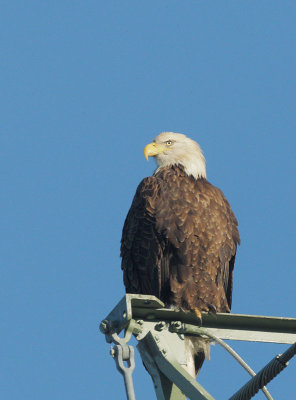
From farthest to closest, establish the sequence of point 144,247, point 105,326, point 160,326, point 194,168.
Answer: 1. point 194,168
2. point 144,247
3. point 160,326
4. point 105,326

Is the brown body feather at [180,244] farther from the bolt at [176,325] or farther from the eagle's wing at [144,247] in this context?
the bolt at [176,325]

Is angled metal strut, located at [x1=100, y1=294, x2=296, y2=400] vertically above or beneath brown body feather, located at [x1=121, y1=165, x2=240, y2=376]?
beneath

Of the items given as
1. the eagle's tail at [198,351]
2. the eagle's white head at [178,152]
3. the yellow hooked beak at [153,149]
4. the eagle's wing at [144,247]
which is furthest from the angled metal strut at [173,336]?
the yellow hooked beak at [153,149]

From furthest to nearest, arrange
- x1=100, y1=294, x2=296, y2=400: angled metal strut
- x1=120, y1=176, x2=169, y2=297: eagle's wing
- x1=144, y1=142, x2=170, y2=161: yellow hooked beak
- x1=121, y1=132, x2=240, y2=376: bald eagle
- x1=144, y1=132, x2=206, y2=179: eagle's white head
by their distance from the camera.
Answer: x1=144, y1=142, x2=170, y2=161: yellow hooked beak → x1=144, y1=132, x2=206, y2=179: eagle's white head → x1=120, y1=176, x2=169, y2=297: eagle's wing → x1=121, y1=132, x2=240, y2=376: bald eagle → x1=100, y1=294, x2=296, y2=400: angled metal strut

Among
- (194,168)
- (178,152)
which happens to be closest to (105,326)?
(194,168)

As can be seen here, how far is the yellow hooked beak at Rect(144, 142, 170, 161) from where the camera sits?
7467 mm

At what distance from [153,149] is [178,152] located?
255mm

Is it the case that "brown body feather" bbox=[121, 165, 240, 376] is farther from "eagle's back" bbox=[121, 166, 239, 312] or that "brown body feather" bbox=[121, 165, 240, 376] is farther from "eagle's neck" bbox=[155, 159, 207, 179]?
"eagle's neck" bbox=[155, 159, 207, 179]

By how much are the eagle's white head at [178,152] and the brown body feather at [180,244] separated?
351mm

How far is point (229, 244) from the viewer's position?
21.8 feet

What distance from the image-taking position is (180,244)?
20.6ft

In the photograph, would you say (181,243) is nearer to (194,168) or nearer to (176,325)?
(194,168)

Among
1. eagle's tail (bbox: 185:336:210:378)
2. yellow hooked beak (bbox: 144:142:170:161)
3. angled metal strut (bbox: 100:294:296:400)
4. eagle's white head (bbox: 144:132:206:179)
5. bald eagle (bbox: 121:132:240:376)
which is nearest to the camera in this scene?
angled metal strut (bbox: 100:294:296:400)

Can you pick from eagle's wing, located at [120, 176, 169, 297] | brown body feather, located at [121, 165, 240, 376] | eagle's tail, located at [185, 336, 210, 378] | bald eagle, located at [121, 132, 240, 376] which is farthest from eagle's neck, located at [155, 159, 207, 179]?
eagle's tail, located at [185, 336, 210, 378]
